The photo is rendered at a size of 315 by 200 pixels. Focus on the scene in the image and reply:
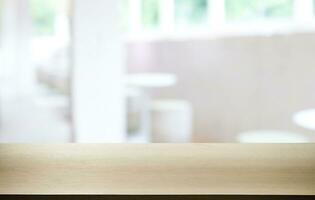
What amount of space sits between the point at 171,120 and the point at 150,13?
0.73 meters

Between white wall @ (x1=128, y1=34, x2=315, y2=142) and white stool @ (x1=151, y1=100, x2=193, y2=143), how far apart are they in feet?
0.20

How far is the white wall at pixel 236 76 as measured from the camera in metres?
2.73

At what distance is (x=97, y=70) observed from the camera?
6.51 feet

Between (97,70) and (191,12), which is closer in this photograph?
(97,70)

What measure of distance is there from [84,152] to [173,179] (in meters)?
0.16

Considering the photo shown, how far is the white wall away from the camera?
273cm

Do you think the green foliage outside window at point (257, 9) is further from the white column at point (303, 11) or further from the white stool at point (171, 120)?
the white stool at point (171, 120)

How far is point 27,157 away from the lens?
2.35 ft

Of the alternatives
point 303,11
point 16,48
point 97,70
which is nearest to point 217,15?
point 303,11

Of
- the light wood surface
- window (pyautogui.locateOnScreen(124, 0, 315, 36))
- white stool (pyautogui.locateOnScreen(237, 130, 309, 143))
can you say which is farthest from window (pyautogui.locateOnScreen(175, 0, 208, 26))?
the light wood surface

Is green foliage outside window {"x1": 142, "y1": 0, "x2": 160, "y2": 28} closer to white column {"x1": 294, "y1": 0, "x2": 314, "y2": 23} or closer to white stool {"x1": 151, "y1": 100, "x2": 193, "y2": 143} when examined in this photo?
white stool {"x1": 151, "y1": 100, "x2": 193, "y2": 143}

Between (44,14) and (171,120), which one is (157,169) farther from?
(171,120)

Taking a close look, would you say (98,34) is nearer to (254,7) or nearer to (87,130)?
(87,130)

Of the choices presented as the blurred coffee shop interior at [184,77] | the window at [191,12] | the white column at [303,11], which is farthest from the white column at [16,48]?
the white column at [303,11]
